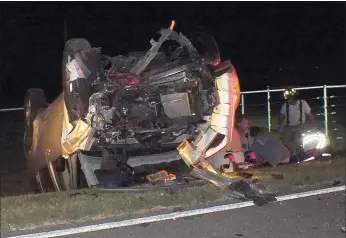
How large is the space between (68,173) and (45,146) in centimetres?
52

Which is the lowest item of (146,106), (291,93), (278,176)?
(278,176)

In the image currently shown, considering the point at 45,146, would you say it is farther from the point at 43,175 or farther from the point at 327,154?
the point at 327,154

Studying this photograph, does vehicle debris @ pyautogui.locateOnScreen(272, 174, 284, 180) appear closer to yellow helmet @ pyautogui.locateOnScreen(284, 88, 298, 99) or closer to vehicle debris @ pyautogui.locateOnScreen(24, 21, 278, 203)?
vehicle debris @ pyautogui.locateOnScreen(24, 21, 278, 203)

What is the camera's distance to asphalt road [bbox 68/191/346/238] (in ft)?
15.3

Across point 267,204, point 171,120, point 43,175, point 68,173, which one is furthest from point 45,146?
point 267,204

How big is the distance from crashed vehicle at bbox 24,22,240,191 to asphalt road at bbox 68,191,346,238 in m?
1.20

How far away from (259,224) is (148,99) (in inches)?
82.8

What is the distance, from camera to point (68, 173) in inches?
274

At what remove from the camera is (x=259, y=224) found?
16.1 feet

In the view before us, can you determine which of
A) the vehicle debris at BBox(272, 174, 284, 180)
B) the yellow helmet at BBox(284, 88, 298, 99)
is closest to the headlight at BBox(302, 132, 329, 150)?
the yellow helmet at BBox(284, 88, 298, 99)

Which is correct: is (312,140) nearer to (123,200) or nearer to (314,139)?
(314,139)

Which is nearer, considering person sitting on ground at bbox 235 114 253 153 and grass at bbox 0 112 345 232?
grass at bbox 0 112 345 232

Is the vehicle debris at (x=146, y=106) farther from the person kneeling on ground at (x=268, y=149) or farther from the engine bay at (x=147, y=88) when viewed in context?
the person kneeling on ground at (x=268, y=149)

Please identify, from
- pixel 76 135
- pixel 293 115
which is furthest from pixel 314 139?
pixel 76 135
